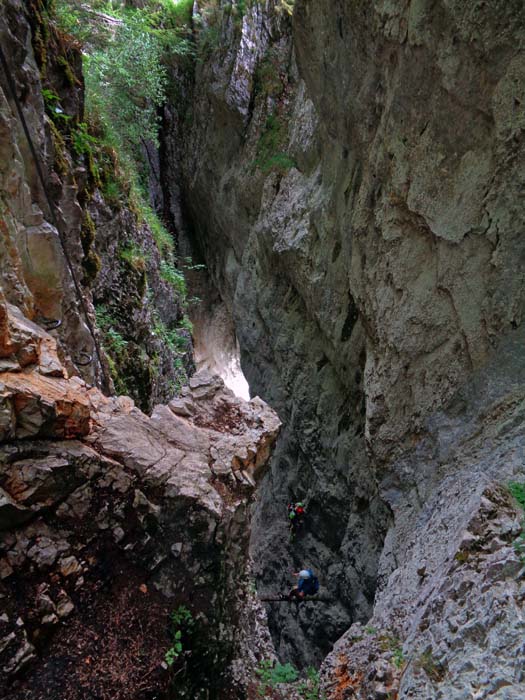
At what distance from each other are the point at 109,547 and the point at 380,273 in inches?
193

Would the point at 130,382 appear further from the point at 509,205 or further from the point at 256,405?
the point at 509,205

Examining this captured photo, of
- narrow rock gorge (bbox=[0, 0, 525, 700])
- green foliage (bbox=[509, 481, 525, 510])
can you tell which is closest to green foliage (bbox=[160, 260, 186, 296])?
narrow rock gorge (bbox=[0, 0, 525, 700])

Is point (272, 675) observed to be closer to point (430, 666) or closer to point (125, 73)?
point (430, 666)

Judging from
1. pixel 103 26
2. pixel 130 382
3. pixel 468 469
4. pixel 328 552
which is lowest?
pixel 328 552

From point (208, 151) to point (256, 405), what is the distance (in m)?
13.7

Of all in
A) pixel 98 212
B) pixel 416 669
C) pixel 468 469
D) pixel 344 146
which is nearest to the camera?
pixel 416 669

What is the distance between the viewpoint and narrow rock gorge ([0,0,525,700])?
3.62 m

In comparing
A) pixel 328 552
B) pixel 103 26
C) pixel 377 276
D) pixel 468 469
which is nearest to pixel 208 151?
pixel 103 26

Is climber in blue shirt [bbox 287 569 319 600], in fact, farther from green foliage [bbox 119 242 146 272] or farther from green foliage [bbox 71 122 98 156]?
green foliage [bbox 71 122 98 156]

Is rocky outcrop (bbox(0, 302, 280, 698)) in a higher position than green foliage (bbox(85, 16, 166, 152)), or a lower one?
lower

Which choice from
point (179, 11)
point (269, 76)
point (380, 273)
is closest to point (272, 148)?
point (269, 76)

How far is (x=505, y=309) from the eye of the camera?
14.4 feet

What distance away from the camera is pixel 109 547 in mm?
4195

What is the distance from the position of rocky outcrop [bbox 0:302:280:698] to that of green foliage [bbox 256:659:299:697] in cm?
19
